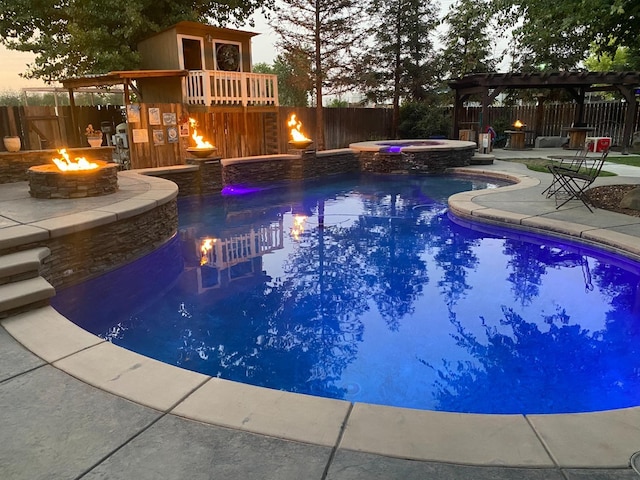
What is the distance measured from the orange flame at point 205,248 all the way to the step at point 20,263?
2.23 m

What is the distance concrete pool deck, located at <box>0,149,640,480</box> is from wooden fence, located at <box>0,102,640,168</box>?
939cm

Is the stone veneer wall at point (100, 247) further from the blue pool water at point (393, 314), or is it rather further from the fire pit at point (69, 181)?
the fire pit at point (69, 181)

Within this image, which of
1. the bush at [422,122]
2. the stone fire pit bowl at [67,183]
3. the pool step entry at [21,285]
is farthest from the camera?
the bush at [422,122]

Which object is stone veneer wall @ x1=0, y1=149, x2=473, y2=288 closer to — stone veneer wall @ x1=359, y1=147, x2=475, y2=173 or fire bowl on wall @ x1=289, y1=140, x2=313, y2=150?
stone veneer wall @ x1=359, y1=147, x2=475, y2=173

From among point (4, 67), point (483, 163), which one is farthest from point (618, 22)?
point (4, 67)

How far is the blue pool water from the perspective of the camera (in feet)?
11.4

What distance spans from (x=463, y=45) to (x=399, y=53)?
4.42 m

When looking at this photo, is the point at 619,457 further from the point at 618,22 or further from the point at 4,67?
the point at 4,67

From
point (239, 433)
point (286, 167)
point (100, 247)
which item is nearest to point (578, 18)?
point (100, 247)

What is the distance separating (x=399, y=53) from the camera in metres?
21.1

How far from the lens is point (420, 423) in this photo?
227cm

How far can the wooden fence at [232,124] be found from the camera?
37.4 feet

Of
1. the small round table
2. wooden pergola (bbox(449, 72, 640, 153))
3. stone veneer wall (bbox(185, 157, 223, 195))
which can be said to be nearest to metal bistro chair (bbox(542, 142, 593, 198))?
wooden pergola (bbox(449, 72, 640, 153))

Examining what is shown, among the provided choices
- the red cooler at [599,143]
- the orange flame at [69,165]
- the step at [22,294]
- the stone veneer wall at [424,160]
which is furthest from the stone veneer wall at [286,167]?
the step at [22,294]
